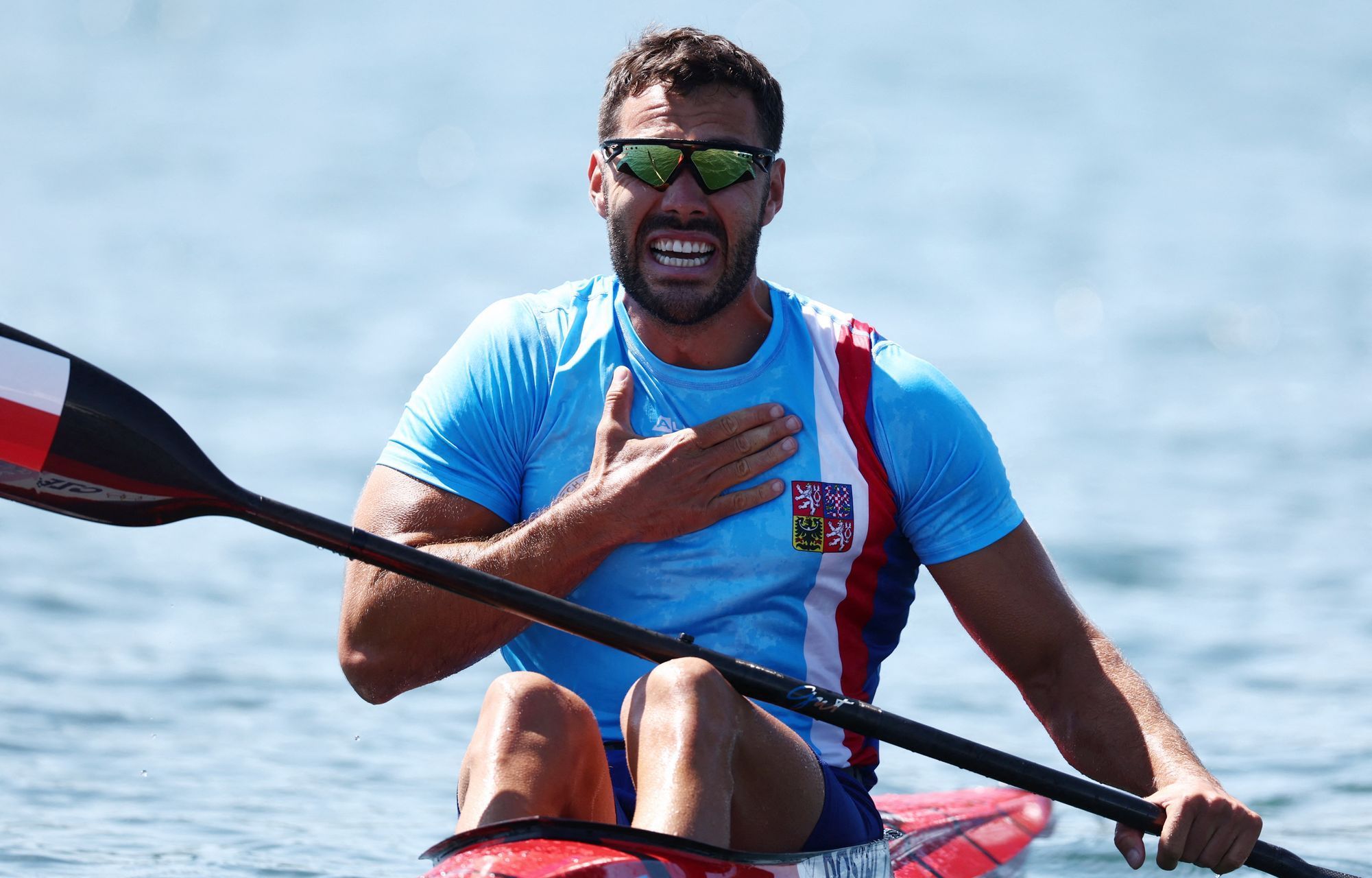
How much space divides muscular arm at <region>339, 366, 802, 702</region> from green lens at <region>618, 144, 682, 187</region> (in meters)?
0.41

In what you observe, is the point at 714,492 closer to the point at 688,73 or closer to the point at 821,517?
the point at 821,517

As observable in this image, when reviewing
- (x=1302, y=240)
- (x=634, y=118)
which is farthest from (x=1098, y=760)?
(x=1302, y=240)

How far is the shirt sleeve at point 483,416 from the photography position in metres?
3.18

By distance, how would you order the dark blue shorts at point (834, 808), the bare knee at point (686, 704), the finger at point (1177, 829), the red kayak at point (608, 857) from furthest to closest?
1. the finger at point (1177, 829)
2. the dark blue shorts at point (834, 808)
3. the bare knee at point (686, 704)
4. the red kayak at point (608, 857)

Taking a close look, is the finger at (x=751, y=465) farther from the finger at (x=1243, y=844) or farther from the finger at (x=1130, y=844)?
the finger at (x=1243, y=844)

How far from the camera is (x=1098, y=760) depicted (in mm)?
3262

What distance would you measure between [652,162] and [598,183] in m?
0.26

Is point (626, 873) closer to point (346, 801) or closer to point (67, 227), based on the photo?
point (346, 801)

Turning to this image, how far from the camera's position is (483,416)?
3213mm

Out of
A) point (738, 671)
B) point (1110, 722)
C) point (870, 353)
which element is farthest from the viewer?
point (870, 353)

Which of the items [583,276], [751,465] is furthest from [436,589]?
[583,276]

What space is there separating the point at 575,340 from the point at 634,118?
42 centimetres

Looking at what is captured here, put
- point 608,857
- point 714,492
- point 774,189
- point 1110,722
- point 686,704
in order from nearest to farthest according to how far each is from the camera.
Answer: point 608,857, point 686,704, point 714,492, point 1110,722, point 774,189

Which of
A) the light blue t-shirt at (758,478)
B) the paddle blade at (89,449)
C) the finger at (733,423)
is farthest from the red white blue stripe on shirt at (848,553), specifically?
the paddle blade at (89,449)
